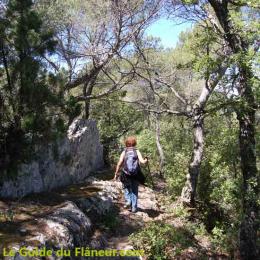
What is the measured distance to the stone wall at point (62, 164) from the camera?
785cm

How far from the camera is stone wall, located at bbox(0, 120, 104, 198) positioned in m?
7.85

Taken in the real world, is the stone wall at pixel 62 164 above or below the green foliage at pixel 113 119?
below

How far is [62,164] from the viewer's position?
10.1m

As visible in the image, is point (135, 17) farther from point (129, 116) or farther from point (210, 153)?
point (129, 116)

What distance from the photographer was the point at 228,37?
25.3 ft

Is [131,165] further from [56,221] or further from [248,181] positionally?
[56,221]

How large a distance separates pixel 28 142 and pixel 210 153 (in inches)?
247

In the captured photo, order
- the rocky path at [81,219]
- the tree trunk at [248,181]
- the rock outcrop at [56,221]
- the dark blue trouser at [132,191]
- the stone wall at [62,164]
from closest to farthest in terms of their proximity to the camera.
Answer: the rock outcrop at [56,221], the rocky path at [81,219], the tree trunk at [248,181], the stone wall at [62,164], the dark blue trouser at [132,191]

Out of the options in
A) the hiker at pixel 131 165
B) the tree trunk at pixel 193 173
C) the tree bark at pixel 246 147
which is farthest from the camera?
the tree trunk at pixel 193 173

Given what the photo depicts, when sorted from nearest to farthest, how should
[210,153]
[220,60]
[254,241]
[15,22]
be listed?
[15,22], [220,60], [254,241], [210,153]

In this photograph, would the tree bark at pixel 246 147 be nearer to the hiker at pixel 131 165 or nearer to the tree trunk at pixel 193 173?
the hiker at pixel 131 165

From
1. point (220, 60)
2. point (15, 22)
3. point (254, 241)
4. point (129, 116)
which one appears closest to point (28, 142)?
point (15, 22)

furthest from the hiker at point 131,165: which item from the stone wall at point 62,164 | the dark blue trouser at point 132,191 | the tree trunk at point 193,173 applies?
the tree trunk at point 193,173

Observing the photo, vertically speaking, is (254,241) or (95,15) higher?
(95,15)
